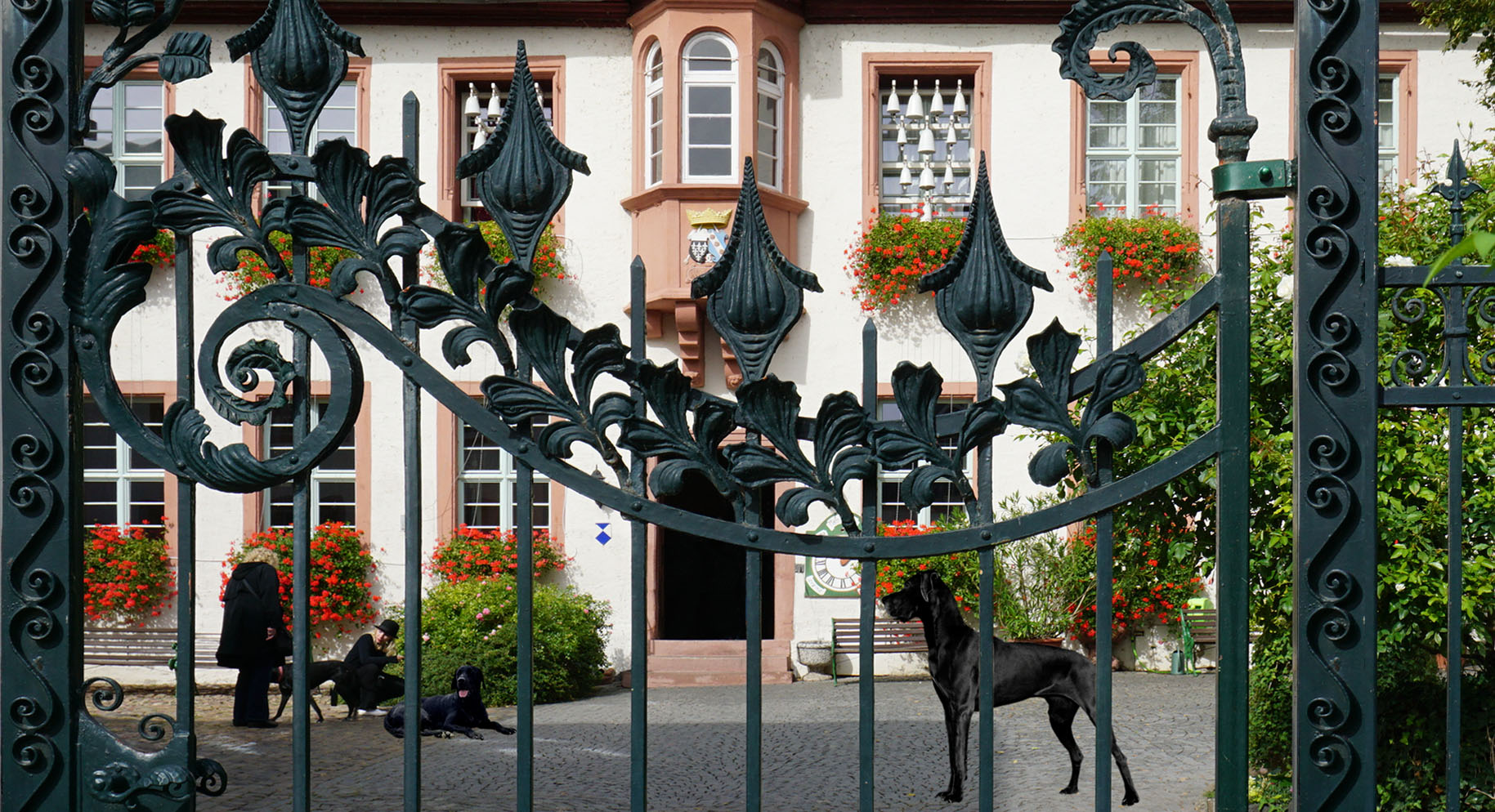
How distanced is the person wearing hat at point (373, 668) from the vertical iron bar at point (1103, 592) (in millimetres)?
9460

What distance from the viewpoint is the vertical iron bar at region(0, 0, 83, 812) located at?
7.00 ft

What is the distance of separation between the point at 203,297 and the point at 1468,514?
39.4ft

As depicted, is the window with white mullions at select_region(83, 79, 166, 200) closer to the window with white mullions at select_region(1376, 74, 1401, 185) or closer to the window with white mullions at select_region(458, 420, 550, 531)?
the window with white mullions at select_region(458, 420, 550, 531)

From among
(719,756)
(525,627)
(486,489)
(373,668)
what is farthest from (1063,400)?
(486,489)


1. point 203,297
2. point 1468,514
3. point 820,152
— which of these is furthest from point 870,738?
point 203,297

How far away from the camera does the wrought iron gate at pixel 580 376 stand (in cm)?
201

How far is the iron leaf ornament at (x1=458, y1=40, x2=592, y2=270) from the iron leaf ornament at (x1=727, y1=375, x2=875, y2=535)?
1.31 ft

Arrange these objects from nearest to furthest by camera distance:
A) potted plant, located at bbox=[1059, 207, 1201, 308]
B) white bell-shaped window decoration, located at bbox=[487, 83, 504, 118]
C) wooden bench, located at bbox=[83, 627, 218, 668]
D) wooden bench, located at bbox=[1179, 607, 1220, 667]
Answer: white bell-shaped window decoration, located at bbox=[487, 83, 504, 118] < wooden bench, located at bbox=[83, 627, 218, 668] < potted plant, located at bbox=[1059, 207, 1201, 308] < wooden bench, located at bbox=[1179, 607, 1220, 667]

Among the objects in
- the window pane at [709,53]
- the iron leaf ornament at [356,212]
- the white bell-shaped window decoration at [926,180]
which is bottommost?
the iron leaf ornament at [356,212]

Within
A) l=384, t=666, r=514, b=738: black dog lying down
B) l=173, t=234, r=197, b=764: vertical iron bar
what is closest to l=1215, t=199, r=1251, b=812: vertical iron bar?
l=173, t=234, r=197, b=764: vertical iron bar

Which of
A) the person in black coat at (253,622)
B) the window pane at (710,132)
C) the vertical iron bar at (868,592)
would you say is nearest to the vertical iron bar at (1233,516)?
the vertical iron bar at (868,592)

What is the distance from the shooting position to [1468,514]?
5508 mm

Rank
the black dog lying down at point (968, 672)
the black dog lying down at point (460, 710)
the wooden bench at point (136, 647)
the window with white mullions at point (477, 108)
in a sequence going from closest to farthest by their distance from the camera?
the black dog lying down at point (968, 672) → the black dog lying down at point (460, 710) → the wooden bench at point (136, 647) → the window with white mullions at point (477, 108)

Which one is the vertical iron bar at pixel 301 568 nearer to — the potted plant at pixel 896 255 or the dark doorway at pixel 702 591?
the potted plant at pixel 896 255
